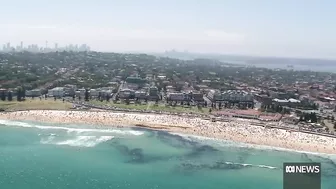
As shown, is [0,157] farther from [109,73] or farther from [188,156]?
[109,73]

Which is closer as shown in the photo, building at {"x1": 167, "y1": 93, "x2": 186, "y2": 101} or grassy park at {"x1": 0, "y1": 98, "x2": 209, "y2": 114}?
grassy park at {"x1": 0, "y1": 98, "x2": 209, "y2": 114}

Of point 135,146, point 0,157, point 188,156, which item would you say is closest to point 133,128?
point 135,146

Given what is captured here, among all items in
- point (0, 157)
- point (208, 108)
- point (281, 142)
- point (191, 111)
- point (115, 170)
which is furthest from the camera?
point (208, 108)

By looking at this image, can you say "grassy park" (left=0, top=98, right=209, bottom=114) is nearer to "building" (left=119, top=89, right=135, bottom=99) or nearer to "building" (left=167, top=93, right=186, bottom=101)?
"building" (left=119, top=89, right=135, bottom=99)

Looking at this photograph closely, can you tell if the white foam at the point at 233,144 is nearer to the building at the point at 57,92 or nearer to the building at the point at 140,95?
the building at the point at 140,95

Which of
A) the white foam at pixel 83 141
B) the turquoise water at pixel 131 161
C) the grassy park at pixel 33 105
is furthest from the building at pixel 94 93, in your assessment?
the white foam at pixel 83 141

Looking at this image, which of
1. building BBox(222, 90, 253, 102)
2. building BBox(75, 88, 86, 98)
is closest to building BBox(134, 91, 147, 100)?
building BBox(75, 88, 86, 98)

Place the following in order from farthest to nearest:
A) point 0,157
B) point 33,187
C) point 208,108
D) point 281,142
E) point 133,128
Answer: point 208,108, point 133,128, point 281,142, point 0,157, point 33,187
